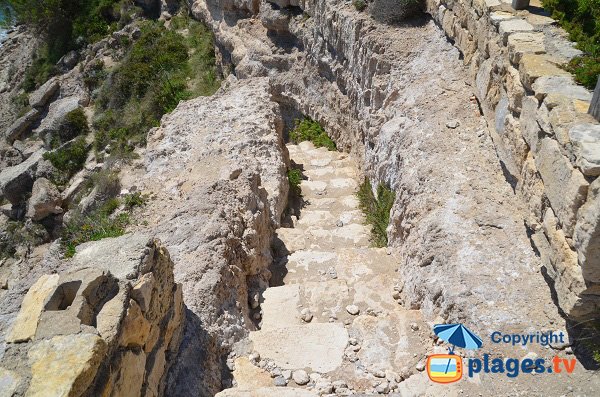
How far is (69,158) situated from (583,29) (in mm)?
13855

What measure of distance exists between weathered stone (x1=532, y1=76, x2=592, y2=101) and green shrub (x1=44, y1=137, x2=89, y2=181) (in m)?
13.5

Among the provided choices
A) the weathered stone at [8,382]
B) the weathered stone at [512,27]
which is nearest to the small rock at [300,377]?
the weathered stone at [8,382]

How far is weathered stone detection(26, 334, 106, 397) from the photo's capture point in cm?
282

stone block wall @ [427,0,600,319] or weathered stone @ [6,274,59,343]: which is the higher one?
stone block wall @ [427,0,600,319]

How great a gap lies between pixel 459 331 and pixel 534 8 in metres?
4.10

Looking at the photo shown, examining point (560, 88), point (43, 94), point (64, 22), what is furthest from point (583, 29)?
point (64, 22)

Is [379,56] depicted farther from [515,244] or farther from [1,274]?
→ [1,274]

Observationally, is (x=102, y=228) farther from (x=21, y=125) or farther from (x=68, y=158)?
(x=21, y=125)

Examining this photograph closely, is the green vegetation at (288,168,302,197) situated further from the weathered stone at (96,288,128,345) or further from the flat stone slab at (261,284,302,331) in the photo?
the weathered stone at (96,288,128,345)

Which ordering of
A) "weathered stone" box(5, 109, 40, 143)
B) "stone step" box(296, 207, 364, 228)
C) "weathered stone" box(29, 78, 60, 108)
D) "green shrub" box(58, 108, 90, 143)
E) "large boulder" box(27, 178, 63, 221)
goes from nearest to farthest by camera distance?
"stone step" box(296, 207, 364, 228) < "large boulder" box(27, 178, 63, 221) < "green shrub" box(58, 108, 90, 143) < "weathered stone" box(5, 109, 40, 143) < "weathered stone" box(29, 78, 60, 108)

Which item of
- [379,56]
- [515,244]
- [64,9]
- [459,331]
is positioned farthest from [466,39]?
[64,9]

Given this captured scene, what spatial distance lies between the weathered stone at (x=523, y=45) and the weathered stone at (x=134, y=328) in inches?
171

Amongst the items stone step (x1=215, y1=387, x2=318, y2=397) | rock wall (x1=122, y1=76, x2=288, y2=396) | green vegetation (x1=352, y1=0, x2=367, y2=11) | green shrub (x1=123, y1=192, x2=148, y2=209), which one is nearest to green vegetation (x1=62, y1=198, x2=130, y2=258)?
green shrub (x1=123, y1=192, x2=148, y2=209)

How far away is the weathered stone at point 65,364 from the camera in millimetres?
2824
